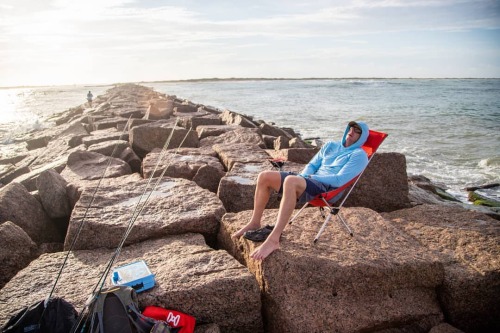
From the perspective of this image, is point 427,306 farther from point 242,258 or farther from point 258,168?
point 258,168

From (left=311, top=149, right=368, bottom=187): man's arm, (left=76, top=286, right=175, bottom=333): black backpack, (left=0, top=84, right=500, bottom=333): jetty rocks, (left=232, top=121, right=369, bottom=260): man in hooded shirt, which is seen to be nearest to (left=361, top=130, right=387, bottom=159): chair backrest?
(left=232, top=121, right=369, bottom=260): man in hooded shirt

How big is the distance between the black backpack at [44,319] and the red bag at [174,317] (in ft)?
1.55

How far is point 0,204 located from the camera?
3898mm

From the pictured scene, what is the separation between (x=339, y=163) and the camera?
3730mm

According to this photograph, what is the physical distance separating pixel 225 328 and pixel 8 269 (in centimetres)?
212

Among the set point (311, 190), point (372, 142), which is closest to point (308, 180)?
point (311, 190)

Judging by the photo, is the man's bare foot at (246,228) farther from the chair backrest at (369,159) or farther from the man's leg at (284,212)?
the chair backrest at (369,159)

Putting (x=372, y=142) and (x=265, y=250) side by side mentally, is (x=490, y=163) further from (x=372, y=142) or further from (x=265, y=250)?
(x=265, y=250)

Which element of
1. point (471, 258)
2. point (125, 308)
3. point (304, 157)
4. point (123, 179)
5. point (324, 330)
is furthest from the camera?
point (304, 157)

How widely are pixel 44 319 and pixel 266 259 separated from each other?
1559 millimetres

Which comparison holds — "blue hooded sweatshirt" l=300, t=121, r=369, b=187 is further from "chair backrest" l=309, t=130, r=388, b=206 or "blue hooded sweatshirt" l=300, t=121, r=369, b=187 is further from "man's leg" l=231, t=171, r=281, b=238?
"man's leg" l=231, t=171, r=281, b=238

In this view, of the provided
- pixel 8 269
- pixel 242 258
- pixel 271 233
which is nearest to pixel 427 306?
pixel 271 233

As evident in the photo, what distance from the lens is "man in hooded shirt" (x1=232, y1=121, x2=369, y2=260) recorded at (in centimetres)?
299

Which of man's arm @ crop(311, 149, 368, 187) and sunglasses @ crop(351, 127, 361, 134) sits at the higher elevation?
sunglasses @ crop(351, 127, 361, 134)
